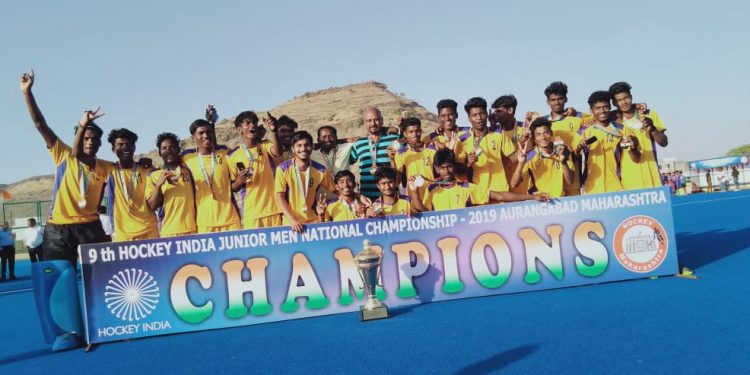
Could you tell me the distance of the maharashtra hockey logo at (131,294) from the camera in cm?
538

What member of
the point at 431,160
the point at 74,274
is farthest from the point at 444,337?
the point at 74,274

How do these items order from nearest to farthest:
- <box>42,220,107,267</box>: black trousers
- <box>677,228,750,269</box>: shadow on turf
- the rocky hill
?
<box>42,220,107,267</box>: black trousers → <box>677,228,750,269</box>: shadow on turf → the rocky hill

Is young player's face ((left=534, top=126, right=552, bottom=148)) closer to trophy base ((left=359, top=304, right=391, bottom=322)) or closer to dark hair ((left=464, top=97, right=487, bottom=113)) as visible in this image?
dark hair ((left=464, top=97, right=487, bottom=113))

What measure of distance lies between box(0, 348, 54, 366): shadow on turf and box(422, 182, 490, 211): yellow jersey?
4.42 meters

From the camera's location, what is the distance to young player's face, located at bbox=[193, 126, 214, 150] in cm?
620

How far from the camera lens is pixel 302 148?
20.1ft

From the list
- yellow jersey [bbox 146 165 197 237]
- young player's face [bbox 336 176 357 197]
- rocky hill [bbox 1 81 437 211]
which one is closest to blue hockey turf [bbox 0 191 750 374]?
yellow jersey [bbox 146 165 197 237]

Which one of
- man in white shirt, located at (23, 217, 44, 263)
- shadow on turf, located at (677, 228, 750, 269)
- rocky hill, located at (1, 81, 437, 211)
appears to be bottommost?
shadow on turf, located at (677, 228, 750, 269)

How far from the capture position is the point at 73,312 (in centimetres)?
531

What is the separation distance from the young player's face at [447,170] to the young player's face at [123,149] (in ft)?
11.9

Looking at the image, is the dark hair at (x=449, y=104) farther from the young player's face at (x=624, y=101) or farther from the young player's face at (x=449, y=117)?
the young player's face at (x=624, y=101)

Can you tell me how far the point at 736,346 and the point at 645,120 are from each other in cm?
367

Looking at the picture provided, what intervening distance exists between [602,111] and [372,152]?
3059mm

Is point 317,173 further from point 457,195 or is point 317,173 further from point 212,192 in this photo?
point 457,195
